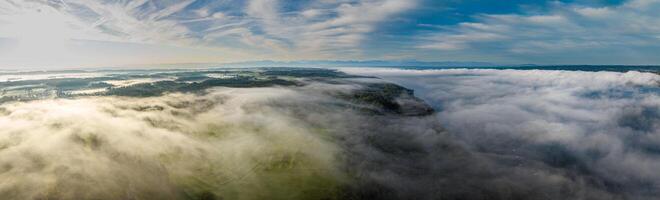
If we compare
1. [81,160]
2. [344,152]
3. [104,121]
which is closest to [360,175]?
[344,152]

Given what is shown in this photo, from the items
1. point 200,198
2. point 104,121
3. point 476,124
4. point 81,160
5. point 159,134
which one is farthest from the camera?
point 476,124

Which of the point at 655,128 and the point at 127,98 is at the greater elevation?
the point at 127,98

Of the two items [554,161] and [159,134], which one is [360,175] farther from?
[554,161]

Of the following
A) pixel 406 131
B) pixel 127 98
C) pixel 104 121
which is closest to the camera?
pixel 104 121

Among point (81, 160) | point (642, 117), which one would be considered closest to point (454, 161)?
point (81, 160)

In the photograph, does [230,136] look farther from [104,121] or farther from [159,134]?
[104,121]

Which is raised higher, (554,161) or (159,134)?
(159,134)

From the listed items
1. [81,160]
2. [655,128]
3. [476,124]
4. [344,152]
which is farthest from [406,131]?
[655,128]

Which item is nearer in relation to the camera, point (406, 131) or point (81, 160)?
point (81, 160)

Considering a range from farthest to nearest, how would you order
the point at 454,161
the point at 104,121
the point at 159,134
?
the point at 104,121, the point at 159,134, the point at 454,161

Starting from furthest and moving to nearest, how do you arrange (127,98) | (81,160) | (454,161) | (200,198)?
(127,98), (454,161), (81,160), (200,198)
